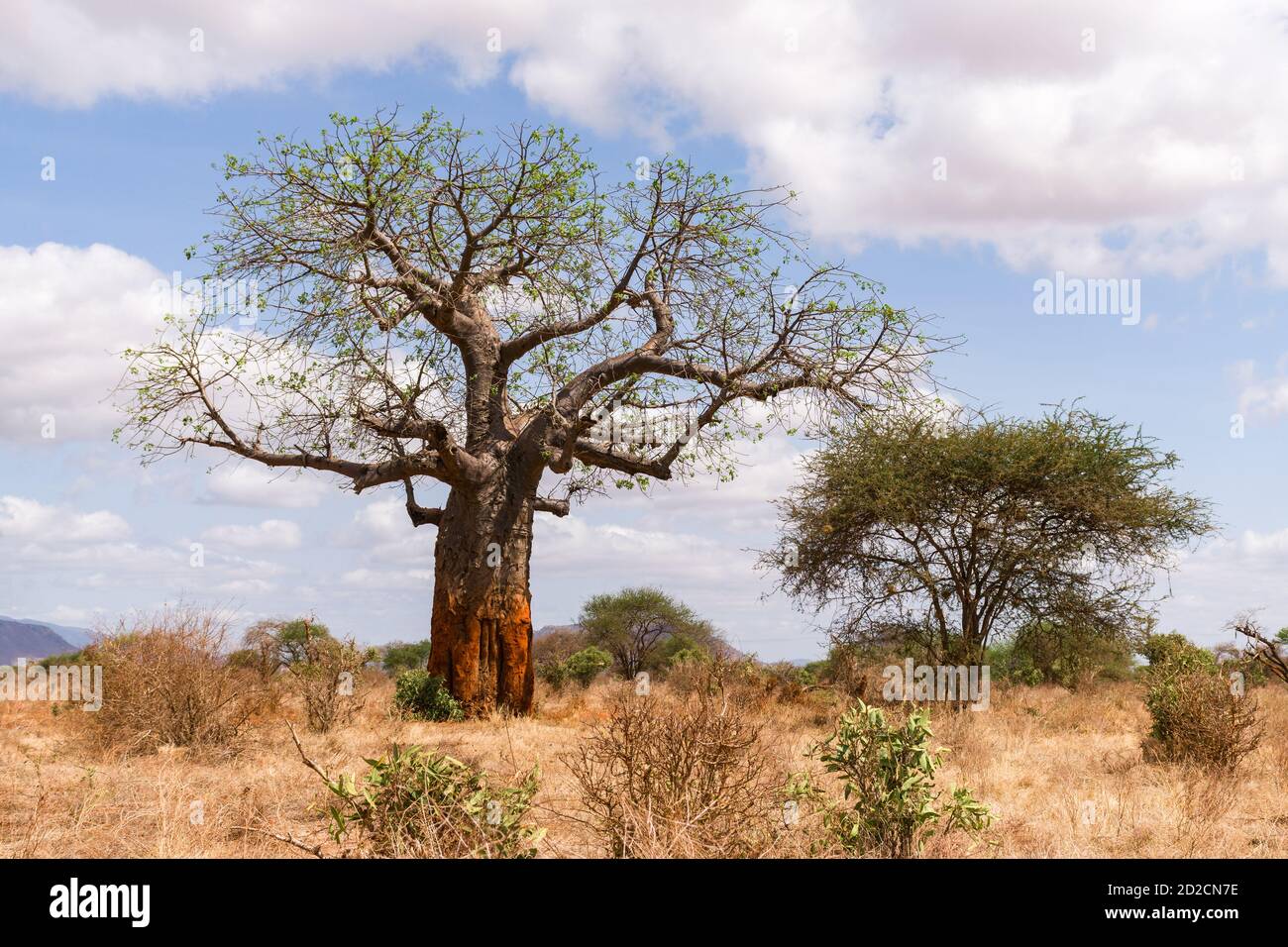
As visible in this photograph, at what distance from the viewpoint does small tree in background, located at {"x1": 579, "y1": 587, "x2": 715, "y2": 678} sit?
3089 cm

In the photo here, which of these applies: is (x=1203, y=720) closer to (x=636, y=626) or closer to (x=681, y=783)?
(x=681, y=783)

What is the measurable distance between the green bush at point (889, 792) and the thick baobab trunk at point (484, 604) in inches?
336

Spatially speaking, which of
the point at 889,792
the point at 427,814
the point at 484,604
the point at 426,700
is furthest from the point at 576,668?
the point at 427,814

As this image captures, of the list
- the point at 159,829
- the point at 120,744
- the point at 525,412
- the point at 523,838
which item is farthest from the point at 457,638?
the point at 523,838

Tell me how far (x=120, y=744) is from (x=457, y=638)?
4556 mm

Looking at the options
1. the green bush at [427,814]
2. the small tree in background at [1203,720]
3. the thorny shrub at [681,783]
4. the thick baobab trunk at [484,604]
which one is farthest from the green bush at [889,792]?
the thick baobab trunk at [484,604]

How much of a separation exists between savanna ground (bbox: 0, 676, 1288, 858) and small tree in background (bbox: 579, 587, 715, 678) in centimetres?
1600

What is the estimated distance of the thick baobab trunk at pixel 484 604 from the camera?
14078mm

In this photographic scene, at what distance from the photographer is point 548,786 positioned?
847cm

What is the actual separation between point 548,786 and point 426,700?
6.02 metres

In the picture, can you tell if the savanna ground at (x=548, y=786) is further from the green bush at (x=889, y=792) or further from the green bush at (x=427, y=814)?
the green bush at (x=427, y=814)

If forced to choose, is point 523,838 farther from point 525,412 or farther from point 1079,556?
point 1079,556

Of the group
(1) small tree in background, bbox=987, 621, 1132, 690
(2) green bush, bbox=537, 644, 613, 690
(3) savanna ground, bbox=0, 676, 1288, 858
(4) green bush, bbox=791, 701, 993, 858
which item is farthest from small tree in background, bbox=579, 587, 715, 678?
(4) green bush, bbox=791, 701, 993, 858
